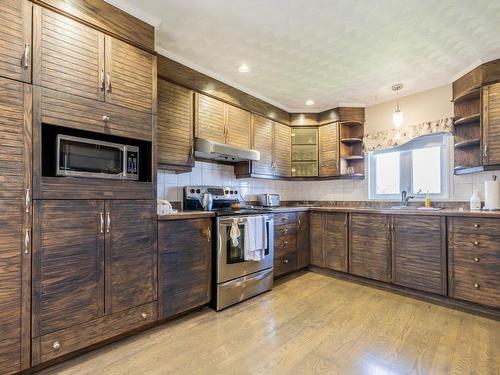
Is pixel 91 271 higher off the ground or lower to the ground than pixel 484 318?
higher

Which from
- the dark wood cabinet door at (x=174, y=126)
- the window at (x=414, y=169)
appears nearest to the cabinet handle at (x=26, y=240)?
the dark wood cabinet door at (x=174, y=126)

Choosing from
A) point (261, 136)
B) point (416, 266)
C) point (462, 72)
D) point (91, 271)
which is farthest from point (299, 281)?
point (462, 72)

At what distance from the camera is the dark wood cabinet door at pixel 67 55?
60.7 inches

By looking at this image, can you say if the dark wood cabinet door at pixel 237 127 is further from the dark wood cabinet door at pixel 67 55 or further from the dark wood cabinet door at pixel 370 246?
the dark wood cabinet door at pixel 370 246

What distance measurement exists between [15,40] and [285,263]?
10.4 ft

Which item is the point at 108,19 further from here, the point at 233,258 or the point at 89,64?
the point at 233,258

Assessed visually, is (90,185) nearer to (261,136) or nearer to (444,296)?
(261,136)

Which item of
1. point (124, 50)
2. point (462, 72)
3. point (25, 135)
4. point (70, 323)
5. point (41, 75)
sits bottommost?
point (70, 323)

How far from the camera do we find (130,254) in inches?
75.2

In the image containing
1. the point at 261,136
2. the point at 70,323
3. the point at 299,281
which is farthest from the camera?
the point at 261,136

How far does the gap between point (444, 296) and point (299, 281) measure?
1.51m

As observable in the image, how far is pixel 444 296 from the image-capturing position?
2.57 meters

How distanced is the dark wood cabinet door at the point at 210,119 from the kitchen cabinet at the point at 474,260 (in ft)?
8.43

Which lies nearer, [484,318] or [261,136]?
[484,318]
